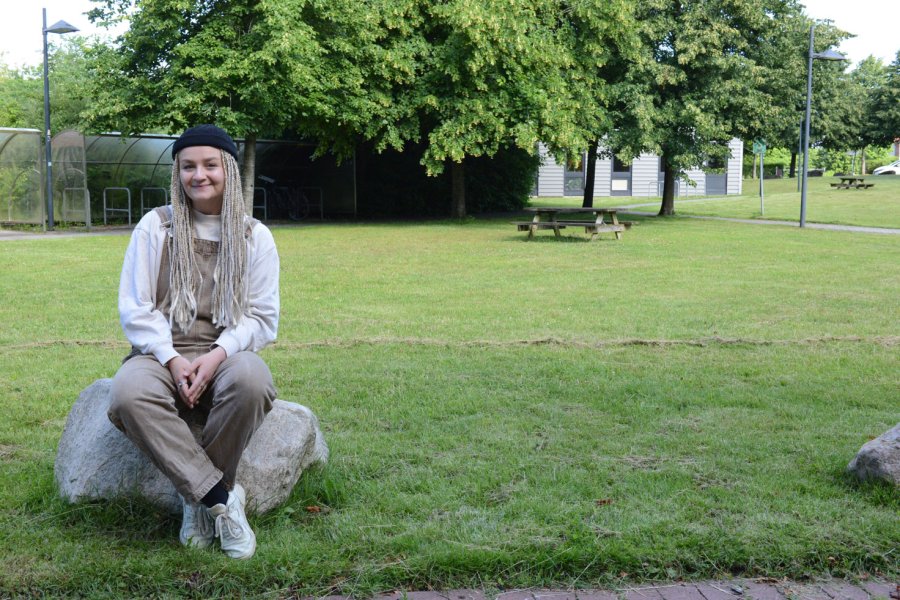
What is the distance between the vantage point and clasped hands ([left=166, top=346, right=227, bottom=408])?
155 inches

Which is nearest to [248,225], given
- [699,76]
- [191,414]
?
[191,414]

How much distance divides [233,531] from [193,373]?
0.68 metres

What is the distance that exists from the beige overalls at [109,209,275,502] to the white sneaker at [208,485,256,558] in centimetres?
11

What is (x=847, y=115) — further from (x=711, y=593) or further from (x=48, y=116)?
(x=711, y=593)

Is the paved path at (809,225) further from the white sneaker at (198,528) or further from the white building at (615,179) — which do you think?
the white sneaker at (198,528)

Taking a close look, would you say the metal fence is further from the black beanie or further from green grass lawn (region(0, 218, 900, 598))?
the black beanie

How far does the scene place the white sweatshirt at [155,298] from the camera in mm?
4078

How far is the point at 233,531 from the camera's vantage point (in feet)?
12.7

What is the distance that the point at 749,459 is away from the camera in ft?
17.2

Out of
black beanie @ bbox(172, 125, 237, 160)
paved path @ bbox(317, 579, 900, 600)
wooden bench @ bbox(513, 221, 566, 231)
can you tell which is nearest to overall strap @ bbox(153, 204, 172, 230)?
black beanie @ bbox(172, 125, 237, 160)

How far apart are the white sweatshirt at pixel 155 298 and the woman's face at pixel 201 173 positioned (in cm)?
12

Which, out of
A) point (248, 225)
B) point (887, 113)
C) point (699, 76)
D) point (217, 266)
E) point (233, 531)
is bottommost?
point (233, 531)

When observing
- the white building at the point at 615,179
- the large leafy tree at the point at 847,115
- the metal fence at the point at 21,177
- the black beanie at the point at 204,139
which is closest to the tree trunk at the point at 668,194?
the white building at the point at 615,179

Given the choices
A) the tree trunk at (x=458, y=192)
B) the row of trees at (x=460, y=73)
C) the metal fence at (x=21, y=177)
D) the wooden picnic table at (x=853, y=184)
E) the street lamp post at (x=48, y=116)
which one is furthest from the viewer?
the wooden picnic table at (x=853, y=184)
